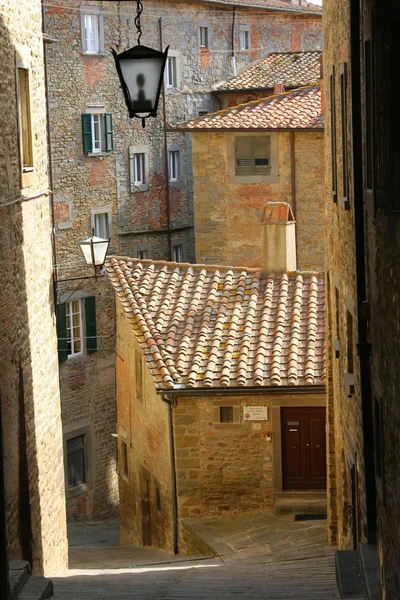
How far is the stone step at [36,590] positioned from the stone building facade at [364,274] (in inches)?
118

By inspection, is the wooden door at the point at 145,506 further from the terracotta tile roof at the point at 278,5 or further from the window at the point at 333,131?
the terracotta tile roof at the point at 278,5

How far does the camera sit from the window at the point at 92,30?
3055cm

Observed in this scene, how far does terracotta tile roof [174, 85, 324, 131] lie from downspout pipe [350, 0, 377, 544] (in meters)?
17.6

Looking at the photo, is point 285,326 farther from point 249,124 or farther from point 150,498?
point 249,124

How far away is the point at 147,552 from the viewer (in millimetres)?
20797

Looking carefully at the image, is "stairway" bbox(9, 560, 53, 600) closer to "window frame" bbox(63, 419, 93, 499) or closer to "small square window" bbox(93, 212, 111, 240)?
"window frame" bbox(63, 419, 93, 499)

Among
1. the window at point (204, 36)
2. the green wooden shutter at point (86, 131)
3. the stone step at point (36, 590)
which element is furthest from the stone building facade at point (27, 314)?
the window at point (204, 36)

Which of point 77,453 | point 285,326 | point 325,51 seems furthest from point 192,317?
point 77,453

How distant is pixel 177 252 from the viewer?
3469 cm

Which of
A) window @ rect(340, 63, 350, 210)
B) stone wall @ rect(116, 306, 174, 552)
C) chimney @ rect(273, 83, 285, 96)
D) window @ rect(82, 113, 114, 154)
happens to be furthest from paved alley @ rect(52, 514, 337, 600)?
chimney @ rect(273, 83, 285, 96)

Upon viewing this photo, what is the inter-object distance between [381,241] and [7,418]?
558 cm

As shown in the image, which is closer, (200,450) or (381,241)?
(381,241)

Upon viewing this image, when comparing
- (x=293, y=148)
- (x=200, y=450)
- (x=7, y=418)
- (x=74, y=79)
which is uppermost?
(x=74, y=79)

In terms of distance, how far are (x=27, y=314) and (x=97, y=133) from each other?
17.3m
